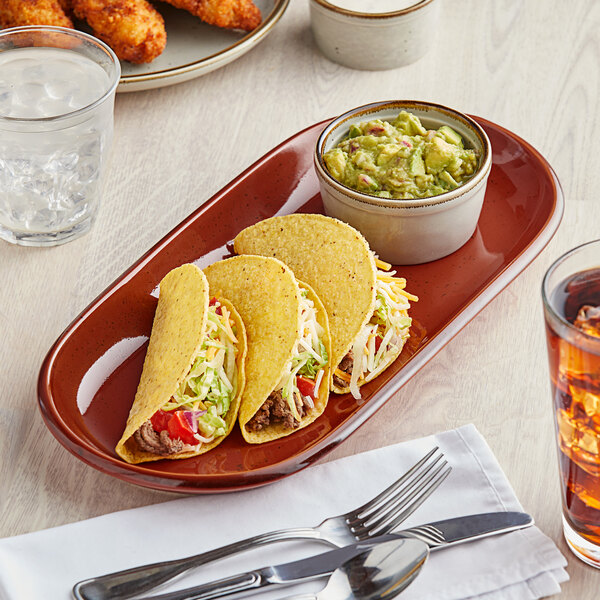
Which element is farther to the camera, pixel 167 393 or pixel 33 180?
pixel 33 180

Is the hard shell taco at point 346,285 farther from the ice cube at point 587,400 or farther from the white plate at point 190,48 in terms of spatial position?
the white plate at point 190,48

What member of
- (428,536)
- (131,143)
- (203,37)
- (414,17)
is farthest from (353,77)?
(428,536)

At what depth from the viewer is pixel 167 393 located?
208 cm

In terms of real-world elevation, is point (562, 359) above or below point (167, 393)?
above

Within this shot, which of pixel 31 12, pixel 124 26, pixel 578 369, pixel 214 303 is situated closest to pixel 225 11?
pixel 124 26

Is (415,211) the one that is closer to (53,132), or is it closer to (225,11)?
(53,132)

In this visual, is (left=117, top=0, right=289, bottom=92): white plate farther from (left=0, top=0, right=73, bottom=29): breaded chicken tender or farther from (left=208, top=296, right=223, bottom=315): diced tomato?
(left=208, top=296, right=223, bottom=315): diced tomato

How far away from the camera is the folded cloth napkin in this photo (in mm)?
1837

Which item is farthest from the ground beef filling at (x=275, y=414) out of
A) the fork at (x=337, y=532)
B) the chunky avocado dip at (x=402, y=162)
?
the chunky avocado dip at (x=402, y=162)

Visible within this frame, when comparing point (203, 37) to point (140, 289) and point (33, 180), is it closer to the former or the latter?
point (33, 180)

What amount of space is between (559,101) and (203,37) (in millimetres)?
1477

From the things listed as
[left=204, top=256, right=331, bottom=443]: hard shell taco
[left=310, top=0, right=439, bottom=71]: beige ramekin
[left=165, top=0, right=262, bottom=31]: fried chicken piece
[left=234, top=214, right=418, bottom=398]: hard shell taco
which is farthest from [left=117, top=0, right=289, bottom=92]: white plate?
[left=204, top=256, right=331, bottom=443]: hard shell taco

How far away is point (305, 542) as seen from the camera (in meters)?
1.92

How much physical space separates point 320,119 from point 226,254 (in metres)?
0.95
